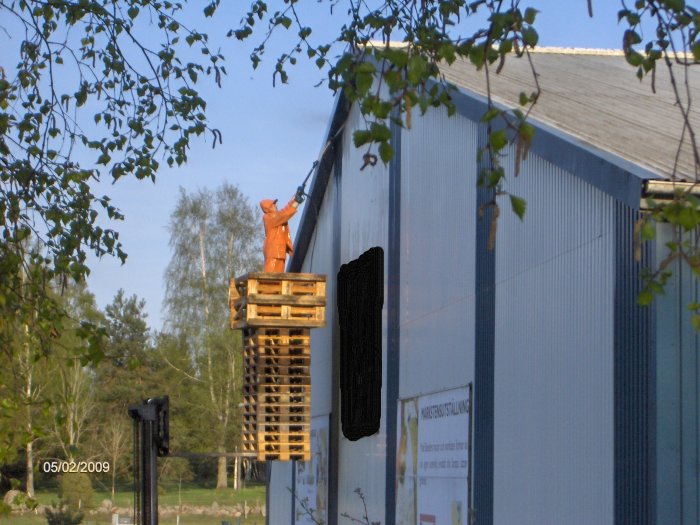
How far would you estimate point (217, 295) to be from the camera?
55.4 meters

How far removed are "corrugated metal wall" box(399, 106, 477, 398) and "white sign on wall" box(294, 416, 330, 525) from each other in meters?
5.06

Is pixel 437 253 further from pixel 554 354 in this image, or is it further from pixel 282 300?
pixel 282 300

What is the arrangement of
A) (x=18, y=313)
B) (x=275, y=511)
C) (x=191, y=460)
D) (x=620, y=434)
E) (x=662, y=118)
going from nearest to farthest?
(x=620, y=434) < (x=18, y=313) < (x=662, y=118) < (x=275, y=511) < (x=191, y=460)

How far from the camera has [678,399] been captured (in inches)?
305

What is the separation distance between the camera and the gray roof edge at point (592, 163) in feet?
26.1

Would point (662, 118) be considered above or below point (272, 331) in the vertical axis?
above

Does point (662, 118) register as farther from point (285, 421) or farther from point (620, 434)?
point (285, 421)

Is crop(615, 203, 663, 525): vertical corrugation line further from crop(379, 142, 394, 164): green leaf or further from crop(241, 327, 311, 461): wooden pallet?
crop(241, 327, 311, 461): wooden pallet

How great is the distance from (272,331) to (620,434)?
1061cm

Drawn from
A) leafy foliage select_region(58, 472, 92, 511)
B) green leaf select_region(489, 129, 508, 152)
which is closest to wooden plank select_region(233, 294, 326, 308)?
green leaf select_region(489, 129, 508, 152)

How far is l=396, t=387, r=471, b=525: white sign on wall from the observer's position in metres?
11.6

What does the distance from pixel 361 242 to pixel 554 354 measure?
840 centimetres

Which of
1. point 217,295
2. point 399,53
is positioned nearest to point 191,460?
point 217,295

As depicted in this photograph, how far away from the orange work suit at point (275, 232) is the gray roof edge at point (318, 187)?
919mm
